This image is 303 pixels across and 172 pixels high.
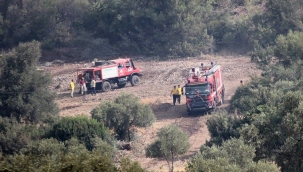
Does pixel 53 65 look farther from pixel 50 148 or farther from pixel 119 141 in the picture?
pixel 50 148

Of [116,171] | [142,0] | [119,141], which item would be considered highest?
[142,0]

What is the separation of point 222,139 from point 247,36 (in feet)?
91.2

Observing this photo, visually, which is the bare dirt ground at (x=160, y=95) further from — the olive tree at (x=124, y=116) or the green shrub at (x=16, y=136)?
the green shrub at (x=16, y=136)

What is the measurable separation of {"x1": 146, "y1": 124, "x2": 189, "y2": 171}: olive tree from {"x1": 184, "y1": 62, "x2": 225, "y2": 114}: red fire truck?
7652 mm

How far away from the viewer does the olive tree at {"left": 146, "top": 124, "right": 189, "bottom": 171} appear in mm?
27836

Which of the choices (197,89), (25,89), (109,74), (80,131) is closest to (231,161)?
(80,131)

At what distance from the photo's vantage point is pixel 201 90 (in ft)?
118

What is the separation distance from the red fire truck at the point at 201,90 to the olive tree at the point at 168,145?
7.65 meters

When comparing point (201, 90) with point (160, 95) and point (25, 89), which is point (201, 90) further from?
point (25, 89)

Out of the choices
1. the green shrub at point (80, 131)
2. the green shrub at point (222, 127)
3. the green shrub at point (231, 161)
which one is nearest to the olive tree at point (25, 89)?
the green shrub at point (80, 131)

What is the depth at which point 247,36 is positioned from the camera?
5550cm

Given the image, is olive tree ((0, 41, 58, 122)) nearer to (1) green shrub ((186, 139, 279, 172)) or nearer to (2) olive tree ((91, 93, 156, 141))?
(2) olive tree ((91, 93, 156, 141))

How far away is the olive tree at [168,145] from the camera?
27836mm

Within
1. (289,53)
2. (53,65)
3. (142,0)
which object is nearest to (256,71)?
(289,53)
